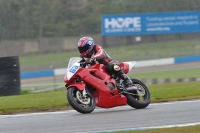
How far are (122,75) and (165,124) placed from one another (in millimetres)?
2727

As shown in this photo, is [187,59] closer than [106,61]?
No

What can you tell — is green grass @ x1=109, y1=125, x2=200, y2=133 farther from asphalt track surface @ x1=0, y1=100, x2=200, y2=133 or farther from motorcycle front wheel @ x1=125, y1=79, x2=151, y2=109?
motorcycle front wheel @ x1=125, y1=79, x2=151, y2=109

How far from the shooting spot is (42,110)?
11125mm

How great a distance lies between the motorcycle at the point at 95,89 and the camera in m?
9.79

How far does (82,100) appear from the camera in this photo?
32.2 feet

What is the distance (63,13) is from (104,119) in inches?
1600

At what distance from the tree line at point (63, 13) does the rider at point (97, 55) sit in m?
33.3

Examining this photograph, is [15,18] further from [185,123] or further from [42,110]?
[185,123]

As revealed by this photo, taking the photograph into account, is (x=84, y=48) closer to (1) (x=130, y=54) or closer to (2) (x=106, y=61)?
(2) (x=106, y=61)

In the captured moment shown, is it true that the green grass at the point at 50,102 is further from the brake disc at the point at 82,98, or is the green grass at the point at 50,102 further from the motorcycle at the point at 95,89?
the brake disc at the point at 82,98

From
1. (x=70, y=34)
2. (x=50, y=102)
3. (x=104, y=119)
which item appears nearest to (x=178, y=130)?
(x=104, y=119)

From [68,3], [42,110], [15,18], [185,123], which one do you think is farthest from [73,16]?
[185,123]

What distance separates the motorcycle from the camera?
385 inches

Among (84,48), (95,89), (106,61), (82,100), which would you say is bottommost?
(82,100)
